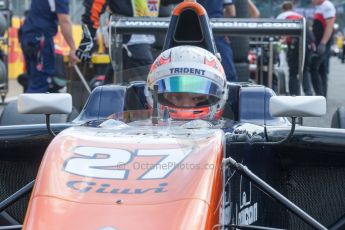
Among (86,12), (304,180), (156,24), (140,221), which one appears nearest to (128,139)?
(140,221)

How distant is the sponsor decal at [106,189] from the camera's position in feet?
7.95

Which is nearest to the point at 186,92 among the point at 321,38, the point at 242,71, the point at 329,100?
the point at 242,71

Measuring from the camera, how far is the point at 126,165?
2551 mm

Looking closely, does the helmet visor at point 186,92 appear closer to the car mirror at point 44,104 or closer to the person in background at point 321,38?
the car mirror at point 44,104

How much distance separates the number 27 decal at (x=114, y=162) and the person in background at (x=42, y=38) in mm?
4218

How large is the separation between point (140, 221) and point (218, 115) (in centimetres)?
143

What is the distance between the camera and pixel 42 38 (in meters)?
6.80

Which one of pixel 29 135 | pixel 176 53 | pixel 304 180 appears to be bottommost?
pixel 304 180

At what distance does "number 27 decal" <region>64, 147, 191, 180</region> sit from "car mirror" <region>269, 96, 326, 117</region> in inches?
18.1

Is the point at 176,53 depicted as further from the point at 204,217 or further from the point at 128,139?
the point at 204,217

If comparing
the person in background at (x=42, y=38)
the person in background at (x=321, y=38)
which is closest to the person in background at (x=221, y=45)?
the person in background at (x=42, y=38)

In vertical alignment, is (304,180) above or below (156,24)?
below

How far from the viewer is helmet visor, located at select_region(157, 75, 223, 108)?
11.5ft

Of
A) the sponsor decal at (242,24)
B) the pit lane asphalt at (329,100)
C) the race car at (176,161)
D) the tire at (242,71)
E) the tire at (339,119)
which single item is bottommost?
the pit lane asphalt at (329,100)
